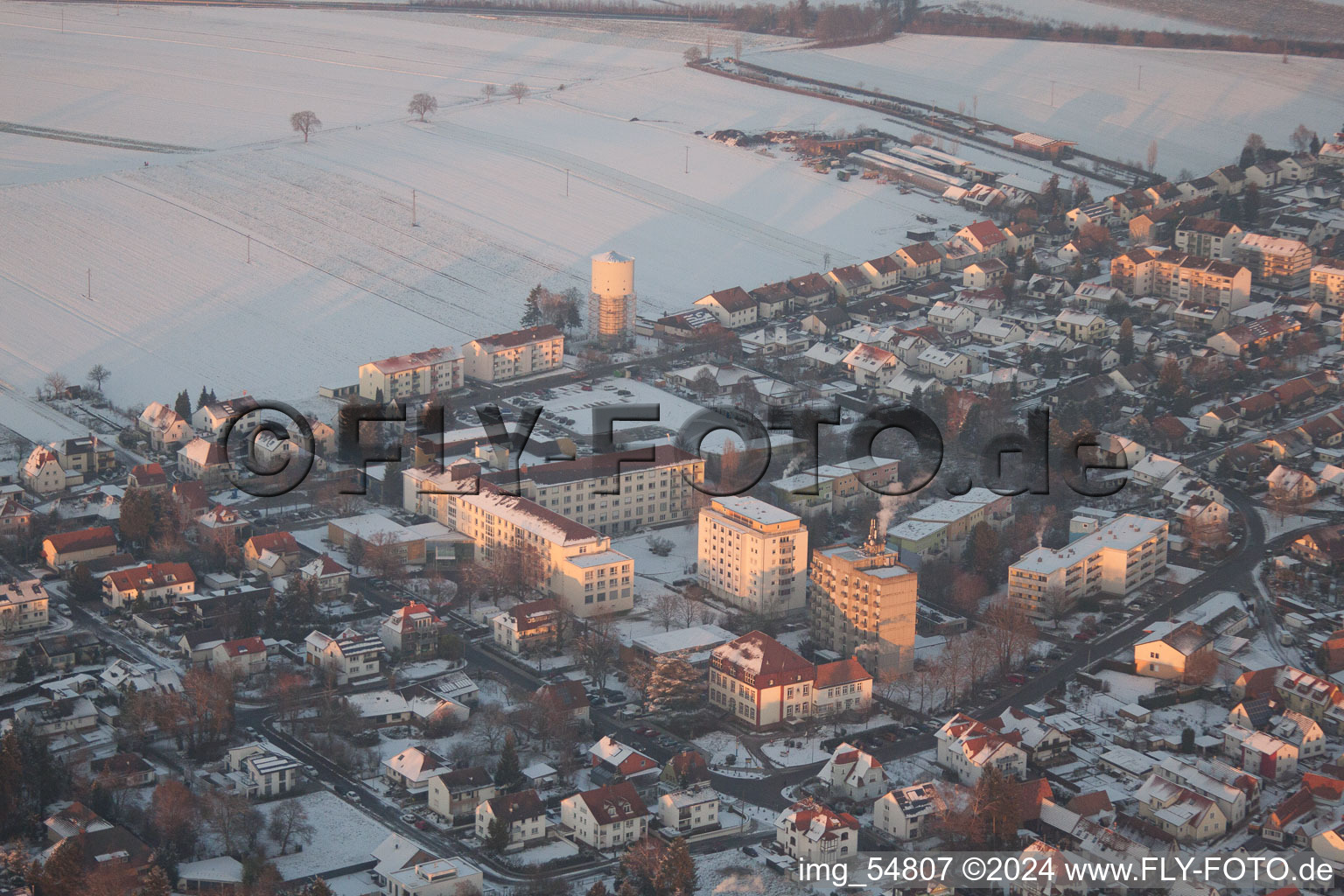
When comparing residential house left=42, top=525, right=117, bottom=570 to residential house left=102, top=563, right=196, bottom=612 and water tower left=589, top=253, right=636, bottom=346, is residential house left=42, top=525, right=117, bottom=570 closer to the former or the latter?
residential house left=102, top=563, right=196, bottom=612


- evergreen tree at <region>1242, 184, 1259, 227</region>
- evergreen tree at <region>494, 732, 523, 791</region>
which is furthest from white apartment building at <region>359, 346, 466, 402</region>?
evergreen tree at <region>1242, 184, 1259, 227</region>

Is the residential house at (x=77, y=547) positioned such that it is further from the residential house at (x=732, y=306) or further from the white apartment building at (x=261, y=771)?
the residential house at (x=732, y=306)

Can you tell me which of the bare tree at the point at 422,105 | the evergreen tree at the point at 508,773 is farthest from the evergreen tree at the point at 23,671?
the bare tree at the point at 422,105

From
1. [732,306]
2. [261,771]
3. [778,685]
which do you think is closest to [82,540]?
[261,771]

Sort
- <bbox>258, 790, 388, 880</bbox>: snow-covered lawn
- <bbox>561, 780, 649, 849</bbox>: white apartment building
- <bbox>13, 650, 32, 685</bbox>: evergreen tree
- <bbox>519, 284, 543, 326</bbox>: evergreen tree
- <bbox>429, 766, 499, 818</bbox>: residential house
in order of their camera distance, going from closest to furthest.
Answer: <bbox>258, 790, 388, 880</bbox>: snow-covered lawn → <bbox>561, 780, 649, 849</bbox>: white apartment building → <bbox>429, 766, 499, 818</bbox>: residential house → <bbox>13, 650, 32, 685</bbox>: evergreen tree → <bbox>519, 284, 543, 326</bbox>: evergreen tree

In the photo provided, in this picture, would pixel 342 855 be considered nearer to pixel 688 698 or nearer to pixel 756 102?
pixel 688 698

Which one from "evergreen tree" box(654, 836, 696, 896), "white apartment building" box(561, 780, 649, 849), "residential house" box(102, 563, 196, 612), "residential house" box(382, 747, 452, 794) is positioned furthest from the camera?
"residential house" box(102, 563, 196, 612)
